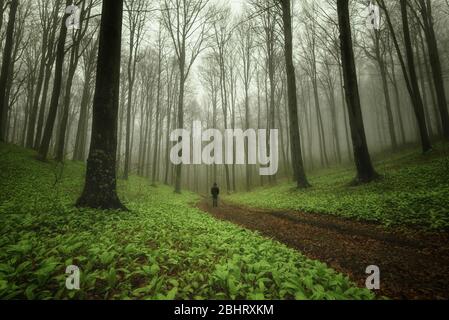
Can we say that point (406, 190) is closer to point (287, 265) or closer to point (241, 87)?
point (287, 265)

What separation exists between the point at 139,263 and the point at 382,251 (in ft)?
15.4

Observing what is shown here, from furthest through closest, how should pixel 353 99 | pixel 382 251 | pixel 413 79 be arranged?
pixel 413 79 < pixel 353 99 < pixel 382 251

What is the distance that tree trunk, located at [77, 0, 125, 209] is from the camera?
6.14 meters

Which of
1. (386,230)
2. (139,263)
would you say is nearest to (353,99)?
(386,230)

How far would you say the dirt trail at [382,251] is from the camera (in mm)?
3328

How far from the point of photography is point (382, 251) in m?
4.62

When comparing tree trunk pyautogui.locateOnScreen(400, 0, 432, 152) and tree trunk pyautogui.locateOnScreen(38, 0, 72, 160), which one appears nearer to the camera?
tree trunk pyautogui.locateOnScreen(38, 0, 72, 160)

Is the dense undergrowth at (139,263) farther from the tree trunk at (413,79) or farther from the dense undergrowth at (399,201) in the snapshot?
the tree trunk at (413,79)

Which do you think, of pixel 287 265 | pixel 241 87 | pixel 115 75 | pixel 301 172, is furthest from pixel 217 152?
pixel 287 265

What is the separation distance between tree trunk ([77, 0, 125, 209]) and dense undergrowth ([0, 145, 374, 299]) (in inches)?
29.1

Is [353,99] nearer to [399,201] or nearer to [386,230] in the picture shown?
[399,201]

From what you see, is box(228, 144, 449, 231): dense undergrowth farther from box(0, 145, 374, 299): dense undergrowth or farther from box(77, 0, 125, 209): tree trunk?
box(77, 0, 125, 209): tree trunk

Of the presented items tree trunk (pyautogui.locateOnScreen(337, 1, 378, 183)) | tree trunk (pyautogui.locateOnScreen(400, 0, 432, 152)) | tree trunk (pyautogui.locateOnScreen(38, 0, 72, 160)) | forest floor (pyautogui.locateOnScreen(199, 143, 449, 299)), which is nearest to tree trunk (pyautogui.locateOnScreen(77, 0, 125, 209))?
forest floor (pyautogui.locateOnScreen(199, 143, 449, 299))

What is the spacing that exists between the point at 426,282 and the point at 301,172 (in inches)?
421
